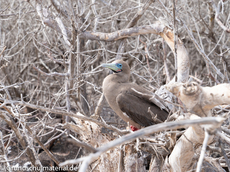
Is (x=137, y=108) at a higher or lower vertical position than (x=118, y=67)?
lower

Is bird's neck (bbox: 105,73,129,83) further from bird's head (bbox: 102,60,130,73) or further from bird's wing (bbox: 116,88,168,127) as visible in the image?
bird's wing (bbox: 116,88,168,127)

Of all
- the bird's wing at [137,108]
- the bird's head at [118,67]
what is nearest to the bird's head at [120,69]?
the bird's head at [118,67]

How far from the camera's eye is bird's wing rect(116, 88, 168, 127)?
12.9 feet

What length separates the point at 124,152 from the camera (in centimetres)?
326

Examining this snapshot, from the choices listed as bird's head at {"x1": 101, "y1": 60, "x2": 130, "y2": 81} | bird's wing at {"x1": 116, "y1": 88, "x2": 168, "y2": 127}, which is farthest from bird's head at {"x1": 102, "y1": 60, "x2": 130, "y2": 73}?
bird's wing at {"x1": 116, "y1": 88, "x2": 168, "y2": 127}

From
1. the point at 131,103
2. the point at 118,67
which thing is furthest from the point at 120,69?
the point at 131,103

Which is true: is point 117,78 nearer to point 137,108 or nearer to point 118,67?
point 118,67

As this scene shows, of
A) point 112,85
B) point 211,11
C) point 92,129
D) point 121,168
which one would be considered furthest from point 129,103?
point 211,11

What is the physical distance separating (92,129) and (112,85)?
30.5 inches

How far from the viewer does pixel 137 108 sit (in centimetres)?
399

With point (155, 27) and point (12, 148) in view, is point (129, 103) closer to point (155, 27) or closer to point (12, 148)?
point (155, 27)

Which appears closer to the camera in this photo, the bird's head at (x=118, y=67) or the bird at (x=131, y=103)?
the bird at (x=131, y=103)

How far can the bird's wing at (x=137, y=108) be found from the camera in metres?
3.94

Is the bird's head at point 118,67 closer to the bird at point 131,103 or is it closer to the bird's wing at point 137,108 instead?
the bird at point 131,103
